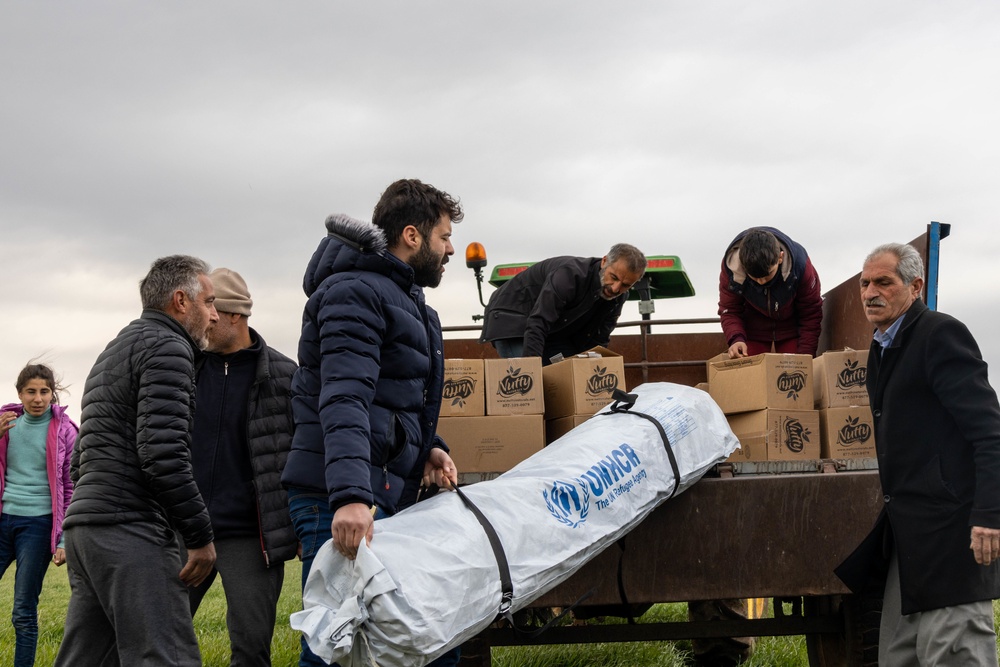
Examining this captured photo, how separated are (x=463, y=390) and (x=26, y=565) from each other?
2899 millimetres

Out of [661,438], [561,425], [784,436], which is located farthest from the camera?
[561,425]

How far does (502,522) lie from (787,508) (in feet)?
4.14

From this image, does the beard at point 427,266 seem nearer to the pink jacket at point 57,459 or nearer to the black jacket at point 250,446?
the black jacket at point 250,446

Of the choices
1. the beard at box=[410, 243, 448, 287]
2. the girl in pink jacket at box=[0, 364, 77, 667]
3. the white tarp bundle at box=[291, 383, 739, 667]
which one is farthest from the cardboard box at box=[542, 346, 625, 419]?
the girl in pink jacket at box=[0, 364, 77, 667]

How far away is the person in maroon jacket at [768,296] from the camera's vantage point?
517 centimetres

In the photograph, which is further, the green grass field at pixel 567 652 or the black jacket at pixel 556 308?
the green grass field at pixel 567 652

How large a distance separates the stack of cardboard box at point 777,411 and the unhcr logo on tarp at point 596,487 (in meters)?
0.83

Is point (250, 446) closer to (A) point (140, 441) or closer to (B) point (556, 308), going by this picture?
(A) point (140, 441)

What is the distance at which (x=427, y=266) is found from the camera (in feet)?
10.6

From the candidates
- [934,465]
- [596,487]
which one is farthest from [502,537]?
[934,465]

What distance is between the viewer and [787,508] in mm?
3781

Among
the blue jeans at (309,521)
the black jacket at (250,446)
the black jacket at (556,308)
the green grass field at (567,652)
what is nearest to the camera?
the blue jeans at (309,521)

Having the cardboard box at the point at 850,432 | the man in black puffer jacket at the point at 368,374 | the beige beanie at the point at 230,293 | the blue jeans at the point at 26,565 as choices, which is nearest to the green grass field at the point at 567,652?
the blue jeans at the point at 26,565

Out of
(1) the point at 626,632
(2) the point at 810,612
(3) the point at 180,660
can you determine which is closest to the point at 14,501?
(3) the point at 180,660
